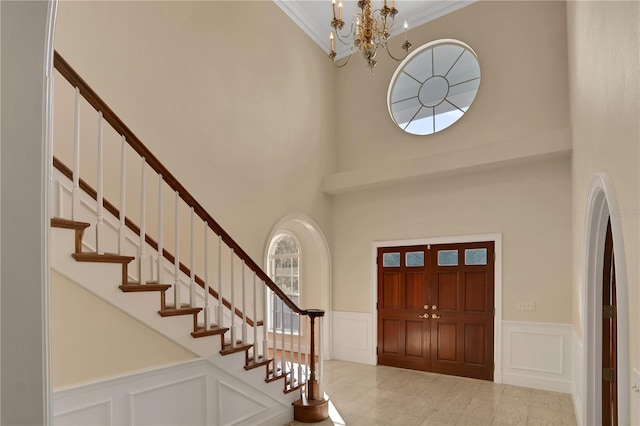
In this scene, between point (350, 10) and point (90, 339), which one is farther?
point (350, 10)

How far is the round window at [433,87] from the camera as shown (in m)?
6.24

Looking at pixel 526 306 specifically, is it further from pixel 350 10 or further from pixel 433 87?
pixel 350 10

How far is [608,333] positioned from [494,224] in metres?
2.78

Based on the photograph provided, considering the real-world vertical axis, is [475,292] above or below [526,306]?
above

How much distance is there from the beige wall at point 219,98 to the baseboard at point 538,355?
3526 mm

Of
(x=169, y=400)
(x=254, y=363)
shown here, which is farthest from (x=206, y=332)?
(x=254, y=363)

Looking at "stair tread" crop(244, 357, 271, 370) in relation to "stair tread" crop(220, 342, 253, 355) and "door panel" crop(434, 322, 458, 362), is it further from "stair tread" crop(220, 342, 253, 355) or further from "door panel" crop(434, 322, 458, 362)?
"door panel" crop(434, 322, 458, 362)

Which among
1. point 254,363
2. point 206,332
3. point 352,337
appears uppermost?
point 206,332

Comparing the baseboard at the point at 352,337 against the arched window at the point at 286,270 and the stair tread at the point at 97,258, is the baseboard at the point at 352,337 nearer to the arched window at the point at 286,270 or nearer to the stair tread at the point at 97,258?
the arched window at the point at 286,270

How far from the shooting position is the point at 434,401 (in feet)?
15.5

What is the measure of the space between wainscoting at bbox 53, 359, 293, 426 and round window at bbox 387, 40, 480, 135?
5016 mm

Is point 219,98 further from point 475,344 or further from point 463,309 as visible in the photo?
point 475,344

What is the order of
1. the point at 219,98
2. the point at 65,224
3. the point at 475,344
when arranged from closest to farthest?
the point at 65,224, the point at 219,98, the point at 475,344

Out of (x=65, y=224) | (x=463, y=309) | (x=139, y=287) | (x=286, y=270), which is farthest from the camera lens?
(x=286, y=270)
